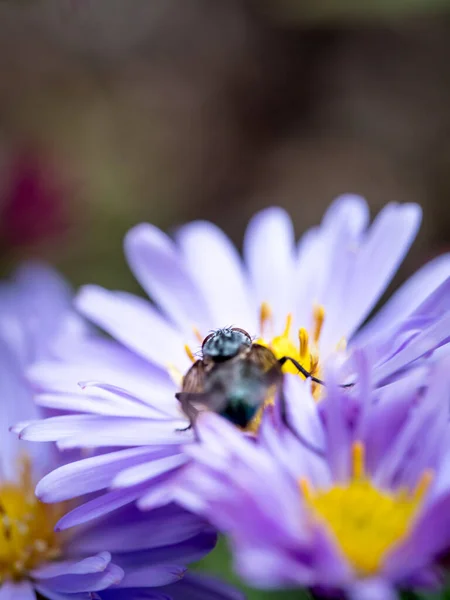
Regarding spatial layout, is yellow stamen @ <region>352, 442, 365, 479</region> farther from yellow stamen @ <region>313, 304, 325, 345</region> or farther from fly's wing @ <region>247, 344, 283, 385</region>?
yellow stamen @ <region>313, 304, 325, 345</region>

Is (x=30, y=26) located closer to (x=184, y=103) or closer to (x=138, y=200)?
(x=184, y=103)

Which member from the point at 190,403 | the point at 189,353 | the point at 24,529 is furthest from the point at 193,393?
the point at 24,529

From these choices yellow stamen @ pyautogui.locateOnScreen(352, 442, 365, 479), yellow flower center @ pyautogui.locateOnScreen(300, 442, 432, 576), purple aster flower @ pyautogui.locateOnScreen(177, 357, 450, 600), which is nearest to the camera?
purple aster flower @ pyautogui.locateOnScreen(177, 357, 450, 600)

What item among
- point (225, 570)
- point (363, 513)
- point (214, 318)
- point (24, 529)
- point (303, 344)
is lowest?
point (363, 513)

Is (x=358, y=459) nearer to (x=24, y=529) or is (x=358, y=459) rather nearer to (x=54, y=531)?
(x=54, y=531)

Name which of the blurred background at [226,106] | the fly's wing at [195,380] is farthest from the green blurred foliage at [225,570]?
the blurred background at [226,106]

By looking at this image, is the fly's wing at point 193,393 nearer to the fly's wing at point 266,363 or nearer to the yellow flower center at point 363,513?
the fly's wing at point 266,363

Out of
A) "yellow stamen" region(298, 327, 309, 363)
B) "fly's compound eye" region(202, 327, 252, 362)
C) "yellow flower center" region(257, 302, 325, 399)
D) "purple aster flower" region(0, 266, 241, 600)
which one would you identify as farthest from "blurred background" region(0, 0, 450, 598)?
"fly's compound eye" region(202, 327, 252, 362)

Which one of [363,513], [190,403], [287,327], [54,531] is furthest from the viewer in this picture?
[287,327]
